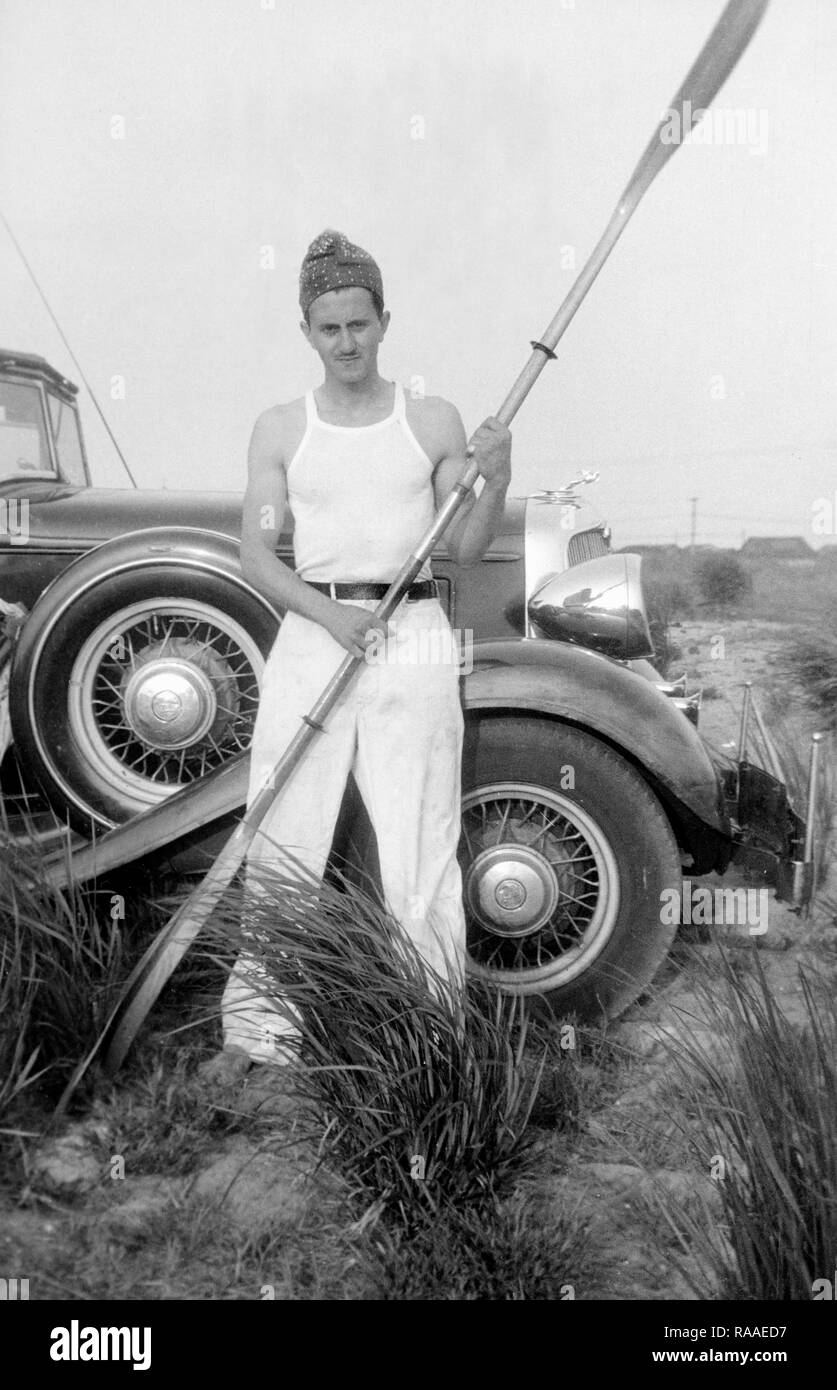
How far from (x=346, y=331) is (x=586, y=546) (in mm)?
1092

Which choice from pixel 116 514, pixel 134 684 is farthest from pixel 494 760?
pixel 116 514

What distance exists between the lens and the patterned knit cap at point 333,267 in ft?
7.01

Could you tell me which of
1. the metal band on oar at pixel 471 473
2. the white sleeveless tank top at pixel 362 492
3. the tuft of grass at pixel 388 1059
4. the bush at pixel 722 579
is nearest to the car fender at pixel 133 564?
the white sleeveless tank top at pixel 362 492

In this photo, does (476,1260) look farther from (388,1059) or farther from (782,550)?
(782,550)

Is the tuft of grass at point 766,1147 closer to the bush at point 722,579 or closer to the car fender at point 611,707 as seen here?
the car fender at point 611,707

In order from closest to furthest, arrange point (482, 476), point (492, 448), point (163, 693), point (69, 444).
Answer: point (492, 448)
point (482, 476)
point (163, 693)
point (69, 444)

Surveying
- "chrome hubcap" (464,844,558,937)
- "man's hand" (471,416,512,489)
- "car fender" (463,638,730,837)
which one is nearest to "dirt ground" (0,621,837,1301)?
"chrome hubcap" (464,844,558,937)

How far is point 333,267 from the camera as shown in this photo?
84.0 inches

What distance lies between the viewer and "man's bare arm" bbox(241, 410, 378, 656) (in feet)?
7.16

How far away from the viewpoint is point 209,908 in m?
2.16

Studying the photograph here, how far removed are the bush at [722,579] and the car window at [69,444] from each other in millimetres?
1632

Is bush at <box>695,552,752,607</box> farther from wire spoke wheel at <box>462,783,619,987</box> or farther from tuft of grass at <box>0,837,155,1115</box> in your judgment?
tuft of grass at <box>0,837,155,1115</box>
